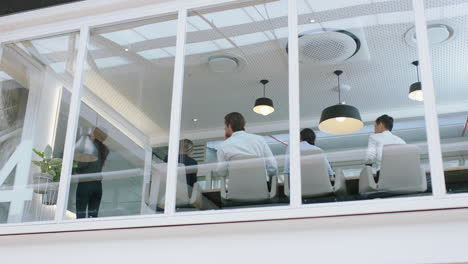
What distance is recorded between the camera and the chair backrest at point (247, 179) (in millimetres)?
4184

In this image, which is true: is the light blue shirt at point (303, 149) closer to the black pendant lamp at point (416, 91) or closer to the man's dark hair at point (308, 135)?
the man's dark hair at point (308, 135)

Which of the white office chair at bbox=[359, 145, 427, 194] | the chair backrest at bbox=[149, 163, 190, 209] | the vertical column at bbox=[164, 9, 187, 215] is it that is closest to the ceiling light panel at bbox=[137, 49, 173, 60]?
the vertical column at bbox=[164, 9, 187, 215]

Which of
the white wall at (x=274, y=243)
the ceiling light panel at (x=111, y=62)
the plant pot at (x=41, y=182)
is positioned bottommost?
the white wall at (x=274, y=243)

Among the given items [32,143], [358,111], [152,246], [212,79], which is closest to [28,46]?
[32,143]

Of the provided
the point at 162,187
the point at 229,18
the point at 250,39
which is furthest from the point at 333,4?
the point at 162,187

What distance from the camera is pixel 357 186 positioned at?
4.07 meters

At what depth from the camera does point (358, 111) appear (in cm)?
518

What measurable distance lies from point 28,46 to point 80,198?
190 cm

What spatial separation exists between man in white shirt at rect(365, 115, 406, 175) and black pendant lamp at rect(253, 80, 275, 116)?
926 millimetres

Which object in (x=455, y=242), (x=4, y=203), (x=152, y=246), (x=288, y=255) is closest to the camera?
(x=455, y=242)

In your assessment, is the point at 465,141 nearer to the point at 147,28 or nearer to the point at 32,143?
the point at 147,28

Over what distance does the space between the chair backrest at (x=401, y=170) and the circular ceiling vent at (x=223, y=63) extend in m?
1.98

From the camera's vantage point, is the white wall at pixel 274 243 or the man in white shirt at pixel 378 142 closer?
the white wall at pixel 274 243

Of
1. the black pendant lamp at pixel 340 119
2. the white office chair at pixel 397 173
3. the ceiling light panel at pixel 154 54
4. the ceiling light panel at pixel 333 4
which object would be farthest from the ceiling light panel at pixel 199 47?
the white office chair at pixel 397 173
